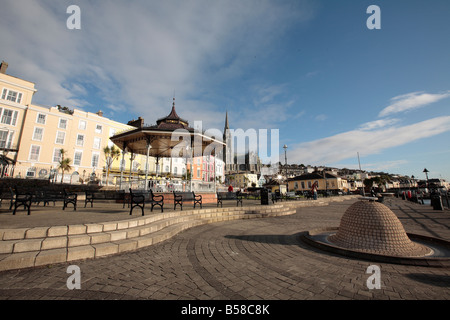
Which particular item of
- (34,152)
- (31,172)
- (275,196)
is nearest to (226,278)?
(275,196)

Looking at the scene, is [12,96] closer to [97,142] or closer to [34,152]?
[34,152]

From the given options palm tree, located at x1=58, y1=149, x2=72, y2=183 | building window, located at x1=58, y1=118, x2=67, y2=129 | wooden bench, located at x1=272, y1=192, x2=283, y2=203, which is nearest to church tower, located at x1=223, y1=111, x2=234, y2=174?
building window, located at x1=58, y1=118, x2=67, y2=129

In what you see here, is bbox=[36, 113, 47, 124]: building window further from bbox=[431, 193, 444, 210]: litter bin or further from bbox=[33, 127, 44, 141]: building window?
bbox=[431, 193, 444, 210]: litter bin

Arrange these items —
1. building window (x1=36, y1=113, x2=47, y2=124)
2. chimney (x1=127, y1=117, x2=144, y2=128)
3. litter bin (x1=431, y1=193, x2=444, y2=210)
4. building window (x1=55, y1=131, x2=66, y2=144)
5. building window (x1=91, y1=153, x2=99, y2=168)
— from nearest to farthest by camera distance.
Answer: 1. litter bin (x1=431, y1=193, x2=444, y2=210)
2. building window (x1=36, y1=113, x2=47, y2=124)
3. building window (x1=55, y1=131, x2=66, y2=144)
4. building window (x1=91, y1=153, x2=99, y2=168)
5. chimney (x1=127, y1=117, x2=144, y2=128)

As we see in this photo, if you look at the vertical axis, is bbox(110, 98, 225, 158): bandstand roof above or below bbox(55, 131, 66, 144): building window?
below

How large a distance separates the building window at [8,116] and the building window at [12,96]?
2002 millimetres

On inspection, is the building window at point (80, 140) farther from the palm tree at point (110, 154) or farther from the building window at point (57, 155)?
the palm tree at point (110, 154)

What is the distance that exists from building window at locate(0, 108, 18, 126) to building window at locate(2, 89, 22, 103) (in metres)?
2.00

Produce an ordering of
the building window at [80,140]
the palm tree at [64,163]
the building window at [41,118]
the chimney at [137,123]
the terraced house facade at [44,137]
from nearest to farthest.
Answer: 1. the terraced house facade at [44,137]
2. the palm tree at [64,163]
3. the building window at [41,118]
4. the building window at [80,140]
5. the chimney at [137,123]

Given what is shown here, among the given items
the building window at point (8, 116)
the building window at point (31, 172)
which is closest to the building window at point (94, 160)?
the building window at point (31, 172)

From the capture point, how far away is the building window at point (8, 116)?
27.7m

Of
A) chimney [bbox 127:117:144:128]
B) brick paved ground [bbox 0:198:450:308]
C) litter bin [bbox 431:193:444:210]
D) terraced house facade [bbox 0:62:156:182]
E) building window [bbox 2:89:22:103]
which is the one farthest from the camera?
chimney [bbox 127:117:144:128]

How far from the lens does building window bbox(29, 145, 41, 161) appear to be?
29.4m
